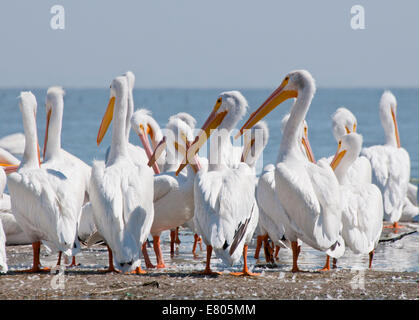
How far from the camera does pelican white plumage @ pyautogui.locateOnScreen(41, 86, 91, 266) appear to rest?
6725mm

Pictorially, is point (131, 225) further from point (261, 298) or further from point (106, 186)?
point (261, 298)

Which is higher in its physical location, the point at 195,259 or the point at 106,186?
the point at 106,186

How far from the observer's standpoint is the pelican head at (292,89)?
7199 millimetres

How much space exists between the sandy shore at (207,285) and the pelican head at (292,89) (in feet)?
5.16

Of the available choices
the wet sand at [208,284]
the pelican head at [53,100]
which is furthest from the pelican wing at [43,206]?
the pelican head at [53,100]

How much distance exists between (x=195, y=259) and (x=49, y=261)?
1.45m

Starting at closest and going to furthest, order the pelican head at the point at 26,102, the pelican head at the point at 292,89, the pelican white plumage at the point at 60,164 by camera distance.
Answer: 1. the pelican white plumage at the point at 60,164
2. the pelican head at the point at 292,89
3. the pelican head at the point at 26,102

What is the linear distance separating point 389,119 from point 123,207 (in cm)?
675

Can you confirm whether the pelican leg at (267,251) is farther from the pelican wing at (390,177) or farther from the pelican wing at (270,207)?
the pelican wing at (390,177)

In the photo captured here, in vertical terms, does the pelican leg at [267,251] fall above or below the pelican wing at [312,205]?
below

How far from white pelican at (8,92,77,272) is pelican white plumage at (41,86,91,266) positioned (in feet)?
0.19

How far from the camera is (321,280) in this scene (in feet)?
20.3
